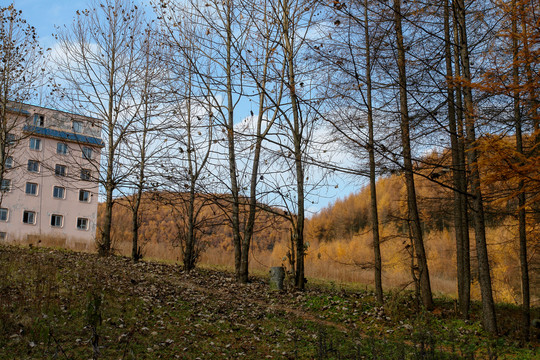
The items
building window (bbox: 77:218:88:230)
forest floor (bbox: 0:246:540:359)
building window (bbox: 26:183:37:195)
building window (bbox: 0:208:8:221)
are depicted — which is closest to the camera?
forest floor (bbox: 0:246:540:359)

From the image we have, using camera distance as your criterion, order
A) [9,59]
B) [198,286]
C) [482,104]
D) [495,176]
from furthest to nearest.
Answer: [9,59] → [198,286] → [482,104] → [495,176]

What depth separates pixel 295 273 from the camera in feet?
44.4

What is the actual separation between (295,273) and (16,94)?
14348 mm

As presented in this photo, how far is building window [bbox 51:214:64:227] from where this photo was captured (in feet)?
148

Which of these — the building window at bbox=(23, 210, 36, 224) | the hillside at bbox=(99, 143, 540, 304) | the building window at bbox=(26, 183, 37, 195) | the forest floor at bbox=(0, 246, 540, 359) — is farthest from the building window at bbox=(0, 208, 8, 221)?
the forest floor at bbox=(0, 246, 540, 359)

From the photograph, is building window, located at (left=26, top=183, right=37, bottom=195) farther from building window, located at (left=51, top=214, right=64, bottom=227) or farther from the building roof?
the building roof

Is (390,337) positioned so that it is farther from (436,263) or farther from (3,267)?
(436,263)

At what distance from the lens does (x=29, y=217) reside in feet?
142

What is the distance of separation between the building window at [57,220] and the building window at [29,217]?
1.82 m

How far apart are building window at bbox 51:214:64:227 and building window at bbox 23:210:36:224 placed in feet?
5.98

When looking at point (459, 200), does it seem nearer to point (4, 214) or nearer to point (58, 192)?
point (4, 214)

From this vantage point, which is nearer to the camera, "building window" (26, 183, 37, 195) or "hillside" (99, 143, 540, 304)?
"hillside" (99, 143, 540, 304)

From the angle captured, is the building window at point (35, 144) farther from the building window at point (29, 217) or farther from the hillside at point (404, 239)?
the hillside at point (404, 239)

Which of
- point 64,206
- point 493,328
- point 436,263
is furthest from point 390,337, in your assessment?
point 64,206
